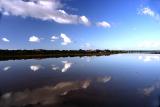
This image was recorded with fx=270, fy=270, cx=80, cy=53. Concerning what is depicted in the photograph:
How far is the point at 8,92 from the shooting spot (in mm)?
21406

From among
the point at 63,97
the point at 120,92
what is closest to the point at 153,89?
the point at 120,92

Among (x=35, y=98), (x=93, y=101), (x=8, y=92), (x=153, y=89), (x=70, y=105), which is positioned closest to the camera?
(x=70, y=105)

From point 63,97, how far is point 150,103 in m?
6.18

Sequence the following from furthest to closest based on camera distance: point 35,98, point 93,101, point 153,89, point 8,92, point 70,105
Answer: point 153,89 → point 8,92 → point 35,98 → point 93,101 → point 70,105

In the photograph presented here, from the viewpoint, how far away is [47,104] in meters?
16.9

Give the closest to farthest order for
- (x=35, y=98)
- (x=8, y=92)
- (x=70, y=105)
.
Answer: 1. (x=70, y=105)
2. (x=35, y=98)
3. (x=8, y=92)

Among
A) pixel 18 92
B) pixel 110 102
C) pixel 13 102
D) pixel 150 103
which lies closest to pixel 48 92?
pixel 18 92

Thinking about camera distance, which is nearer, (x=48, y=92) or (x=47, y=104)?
(x=47, y=104)

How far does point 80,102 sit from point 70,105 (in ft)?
3.64

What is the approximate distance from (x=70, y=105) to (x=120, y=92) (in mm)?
6228

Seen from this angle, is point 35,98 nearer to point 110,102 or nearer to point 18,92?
point 18,92

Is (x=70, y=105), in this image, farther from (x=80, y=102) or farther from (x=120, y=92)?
(x=120, y=92)

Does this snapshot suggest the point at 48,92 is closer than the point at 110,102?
No

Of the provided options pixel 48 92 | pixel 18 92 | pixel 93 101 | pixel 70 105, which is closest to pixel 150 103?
pixel 93 101
